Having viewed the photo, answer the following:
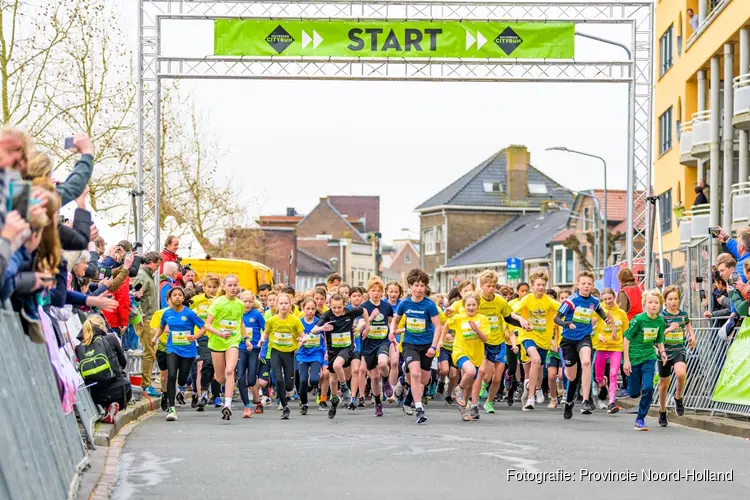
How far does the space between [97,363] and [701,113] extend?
30.9 m

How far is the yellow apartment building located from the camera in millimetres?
37219

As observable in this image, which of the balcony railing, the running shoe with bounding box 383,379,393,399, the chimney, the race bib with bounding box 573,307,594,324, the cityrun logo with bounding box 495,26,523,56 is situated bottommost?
the running shoe with bounding box 383,379,393,399

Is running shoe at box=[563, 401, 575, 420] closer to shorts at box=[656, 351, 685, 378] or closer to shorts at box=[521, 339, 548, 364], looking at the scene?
shorts at box=[656, 351, 685, 378]

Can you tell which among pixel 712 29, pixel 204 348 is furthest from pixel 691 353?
pixel 712 29

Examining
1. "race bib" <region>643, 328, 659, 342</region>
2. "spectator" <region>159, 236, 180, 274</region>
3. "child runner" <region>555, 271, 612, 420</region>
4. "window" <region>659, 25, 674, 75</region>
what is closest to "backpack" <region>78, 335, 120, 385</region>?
"race bib" <region>643, 328, 659, 342</region>

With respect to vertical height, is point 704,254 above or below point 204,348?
above

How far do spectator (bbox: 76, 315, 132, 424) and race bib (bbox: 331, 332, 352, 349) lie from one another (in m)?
5.22

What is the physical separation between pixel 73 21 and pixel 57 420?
2471 centimetres

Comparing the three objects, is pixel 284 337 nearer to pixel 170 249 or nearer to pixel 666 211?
pixel 170 249

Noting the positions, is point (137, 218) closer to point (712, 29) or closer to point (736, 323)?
point (736, 323)

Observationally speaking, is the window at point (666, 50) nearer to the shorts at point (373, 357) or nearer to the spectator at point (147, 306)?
the shorts at point (373, 357)

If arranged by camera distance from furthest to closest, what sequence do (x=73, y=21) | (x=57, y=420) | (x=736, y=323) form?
(x=73, y=21)
(x=736, y=323)
(x=57, y=420)

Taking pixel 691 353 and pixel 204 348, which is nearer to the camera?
pixel 691 353

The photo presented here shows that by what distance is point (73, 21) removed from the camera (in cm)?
3291
